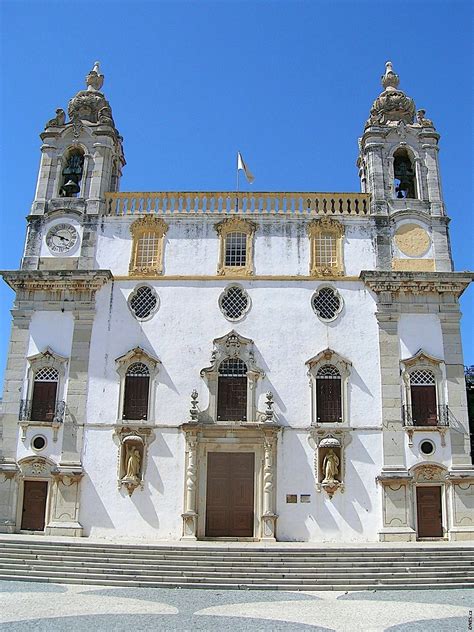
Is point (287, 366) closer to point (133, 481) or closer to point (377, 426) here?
point (377, 426)

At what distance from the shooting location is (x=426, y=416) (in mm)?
19562

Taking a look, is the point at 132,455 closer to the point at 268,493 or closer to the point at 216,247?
the point at 268,493

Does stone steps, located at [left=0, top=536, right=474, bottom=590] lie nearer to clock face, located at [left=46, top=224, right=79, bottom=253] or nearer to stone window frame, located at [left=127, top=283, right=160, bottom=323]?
stone window frame, located at [left=127, top=283, right=160, bottom=323]

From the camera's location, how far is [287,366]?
795 inches

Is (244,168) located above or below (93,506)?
above

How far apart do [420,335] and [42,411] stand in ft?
39.3

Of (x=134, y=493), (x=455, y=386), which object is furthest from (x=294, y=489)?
(x=455, y=386)

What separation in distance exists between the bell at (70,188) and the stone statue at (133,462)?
9.39m


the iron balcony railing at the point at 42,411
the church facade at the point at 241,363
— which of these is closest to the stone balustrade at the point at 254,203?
the church facade at the point at 241,363

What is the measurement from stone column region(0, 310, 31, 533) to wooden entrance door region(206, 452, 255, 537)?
5829 millimetres

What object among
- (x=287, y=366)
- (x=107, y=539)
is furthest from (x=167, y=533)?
(x=287, y=366)

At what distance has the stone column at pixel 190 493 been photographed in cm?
1855

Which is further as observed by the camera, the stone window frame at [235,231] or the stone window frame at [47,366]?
the stone window frame at [235,231]

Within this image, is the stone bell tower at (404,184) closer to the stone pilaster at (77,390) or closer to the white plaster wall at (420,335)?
the white plaster wall at (420,335)
